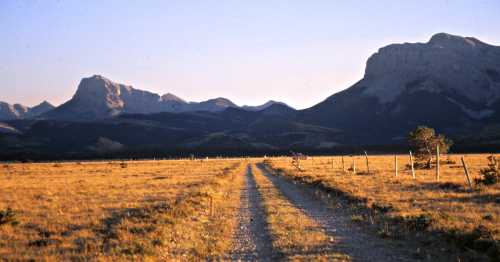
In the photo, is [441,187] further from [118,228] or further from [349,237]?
[118,228]

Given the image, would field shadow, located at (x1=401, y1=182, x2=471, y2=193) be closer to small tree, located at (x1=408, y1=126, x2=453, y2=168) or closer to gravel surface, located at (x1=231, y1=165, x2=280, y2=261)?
gravel surface, located at (x1=231, y1=165, x2=280, y2=261)

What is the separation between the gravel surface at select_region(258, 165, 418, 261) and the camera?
1292cm

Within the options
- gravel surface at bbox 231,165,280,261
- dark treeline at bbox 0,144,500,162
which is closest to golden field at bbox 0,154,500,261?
gravel surface at bbox 231,165,280,261

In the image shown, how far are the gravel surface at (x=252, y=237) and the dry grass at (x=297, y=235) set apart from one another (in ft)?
0.82

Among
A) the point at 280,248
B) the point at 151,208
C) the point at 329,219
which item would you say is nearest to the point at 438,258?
the point at 280,248

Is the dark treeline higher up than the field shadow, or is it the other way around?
the dark treeline

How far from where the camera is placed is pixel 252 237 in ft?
51.2

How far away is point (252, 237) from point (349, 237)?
10.0 ft

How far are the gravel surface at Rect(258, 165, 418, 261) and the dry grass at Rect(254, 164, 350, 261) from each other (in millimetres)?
347

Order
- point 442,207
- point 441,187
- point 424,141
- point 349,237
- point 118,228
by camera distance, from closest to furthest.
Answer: point 349,237
point 118,228
point 442,207
point 441,187
point 424,141

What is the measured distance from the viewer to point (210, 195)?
2814 cm

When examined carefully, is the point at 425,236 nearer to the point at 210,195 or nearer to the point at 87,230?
the point at 87,230

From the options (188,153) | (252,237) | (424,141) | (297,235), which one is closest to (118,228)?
(252,237)

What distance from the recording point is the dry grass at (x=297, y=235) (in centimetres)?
1281
